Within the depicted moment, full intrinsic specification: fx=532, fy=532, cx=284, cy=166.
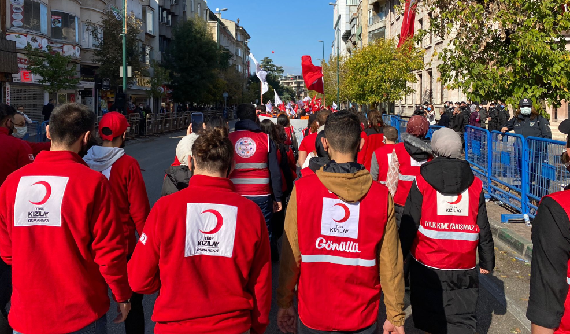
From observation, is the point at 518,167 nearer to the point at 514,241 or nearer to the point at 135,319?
the point at 514,241

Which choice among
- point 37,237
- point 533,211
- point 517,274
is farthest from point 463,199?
point 533,211

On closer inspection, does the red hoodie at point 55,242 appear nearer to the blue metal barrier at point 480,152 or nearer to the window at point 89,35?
the blue metal barrier at point 480,152

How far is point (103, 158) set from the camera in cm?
367

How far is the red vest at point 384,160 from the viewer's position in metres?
5.50

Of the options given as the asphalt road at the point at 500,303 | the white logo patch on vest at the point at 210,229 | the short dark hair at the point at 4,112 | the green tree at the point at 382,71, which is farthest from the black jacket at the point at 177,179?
the green tree at the point at 382,71

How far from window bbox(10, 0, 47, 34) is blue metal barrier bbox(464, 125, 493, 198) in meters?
21.5

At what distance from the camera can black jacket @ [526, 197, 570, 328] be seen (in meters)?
2.22

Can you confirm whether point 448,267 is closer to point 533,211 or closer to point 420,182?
point 420,182

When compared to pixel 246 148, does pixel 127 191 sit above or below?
below

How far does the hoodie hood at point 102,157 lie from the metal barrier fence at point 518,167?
5.81 metres

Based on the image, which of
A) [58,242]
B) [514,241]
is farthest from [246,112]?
[514,241]

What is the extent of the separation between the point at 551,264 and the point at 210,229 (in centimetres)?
147

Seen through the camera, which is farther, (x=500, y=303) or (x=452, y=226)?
(x=500, y=303)

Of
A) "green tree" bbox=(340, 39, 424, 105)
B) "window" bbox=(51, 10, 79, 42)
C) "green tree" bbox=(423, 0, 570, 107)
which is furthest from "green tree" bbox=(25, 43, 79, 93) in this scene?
"green tree" bbox=(423, 0, 570, 107)
